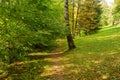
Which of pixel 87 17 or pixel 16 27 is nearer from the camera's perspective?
pixel 16 27

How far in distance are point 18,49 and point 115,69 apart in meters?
5.07

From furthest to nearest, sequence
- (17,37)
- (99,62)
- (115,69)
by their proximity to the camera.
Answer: (99,62), (17,37), (115,69)

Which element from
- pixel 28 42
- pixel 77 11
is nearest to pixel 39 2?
pixel 28 42

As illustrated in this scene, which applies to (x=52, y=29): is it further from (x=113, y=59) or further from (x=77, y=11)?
(x=77, y=11)

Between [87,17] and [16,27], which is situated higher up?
[16,27]

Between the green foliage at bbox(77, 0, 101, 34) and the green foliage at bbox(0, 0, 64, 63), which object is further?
the green foliage at bbox(77, 0, 101, 34)

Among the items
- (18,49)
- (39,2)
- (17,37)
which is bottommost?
(18,49)

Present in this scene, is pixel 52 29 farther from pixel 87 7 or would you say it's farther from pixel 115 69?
pixel 87 7

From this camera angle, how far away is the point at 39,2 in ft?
47.2

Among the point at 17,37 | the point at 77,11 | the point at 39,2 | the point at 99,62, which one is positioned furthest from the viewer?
the point at 77,11

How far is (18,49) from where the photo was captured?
10.6 m

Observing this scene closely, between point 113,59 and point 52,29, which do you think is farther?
point 52,29

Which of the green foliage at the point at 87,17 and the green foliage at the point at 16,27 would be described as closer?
the green foliage at the point at 16,27

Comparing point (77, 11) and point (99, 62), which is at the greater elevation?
point (77, 11)
